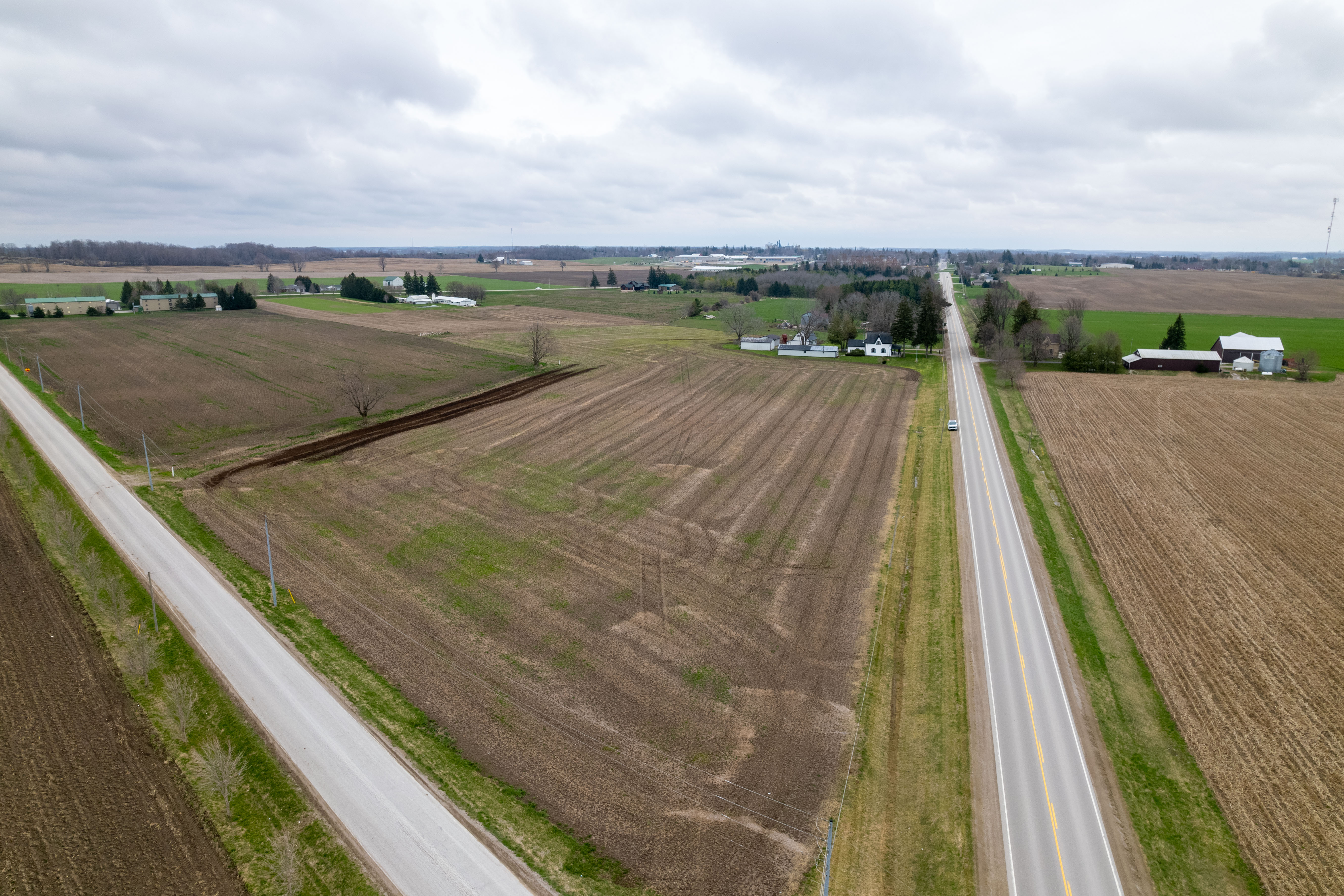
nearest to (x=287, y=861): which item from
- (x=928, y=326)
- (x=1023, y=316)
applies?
(x=928, y=326)

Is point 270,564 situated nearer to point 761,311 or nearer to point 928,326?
point 928,326

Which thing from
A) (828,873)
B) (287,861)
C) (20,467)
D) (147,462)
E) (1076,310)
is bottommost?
(828,873)

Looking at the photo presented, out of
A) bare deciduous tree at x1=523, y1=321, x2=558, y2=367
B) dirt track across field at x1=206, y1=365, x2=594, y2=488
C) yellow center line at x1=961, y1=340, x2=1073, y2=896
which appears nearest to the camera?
yellow center line at x1=961, y1=340, x2=1073, y2=896

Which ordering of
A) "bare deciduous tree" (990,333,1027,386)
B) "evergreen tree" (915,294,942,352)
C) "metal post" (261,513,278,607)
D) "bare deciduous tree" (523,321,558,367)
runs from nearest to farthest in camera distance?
"metal post" (261,513,278,607)
"bare deciduous tree" (990,333,1027,386)
"bare deciduous tree" (523,321,558,367)
"evergreen tree" (915,294,942,352)

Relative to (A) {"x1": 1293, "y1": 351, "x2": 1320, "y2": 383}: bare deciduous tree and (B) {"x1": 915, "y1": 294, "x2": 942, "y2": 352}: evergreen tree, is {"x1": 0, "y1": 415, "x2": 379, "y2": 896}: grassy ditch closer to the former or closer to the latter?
(B) {"x1": 915, "y1": 294, "x2": 942, "y2": 352}: evergreen tree

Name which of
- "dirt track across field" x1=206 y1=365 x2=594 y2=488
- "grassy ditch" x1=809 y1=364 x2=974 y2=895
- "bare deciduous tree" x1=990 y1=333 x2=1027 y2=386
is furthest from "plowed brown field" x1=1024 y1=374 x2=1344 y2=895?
"dirt track across field" x1=206 y1=365 x2=594 y2=488

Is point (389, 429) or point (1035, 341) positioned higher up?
point (1035, 341)

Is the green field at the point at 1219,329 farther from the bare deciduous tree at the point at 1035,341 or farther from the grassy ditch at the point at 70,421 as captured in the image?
the grassy ditch at the point at 70,421
